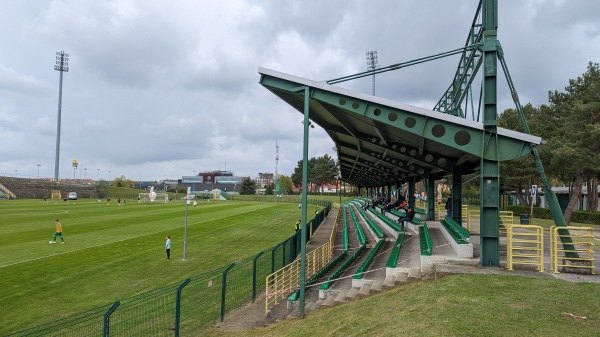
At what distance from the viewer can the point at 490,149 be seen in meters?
10.5

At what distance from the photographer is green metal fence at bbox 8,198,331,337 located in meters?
9.13

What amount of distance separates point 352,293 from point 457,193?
8.18m

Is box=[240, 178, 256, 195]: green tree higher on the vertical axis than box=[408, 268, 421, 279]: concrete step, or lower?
higher

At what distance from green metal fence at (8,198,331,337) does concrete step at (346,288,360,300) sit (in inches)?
103

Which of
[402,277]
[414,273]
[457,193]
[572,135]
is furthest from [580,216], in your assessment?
[402,277]

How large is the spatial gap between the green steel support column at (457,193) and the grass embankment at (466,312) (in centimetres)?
720

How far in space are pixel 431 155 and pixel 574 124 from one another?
23.5 meters

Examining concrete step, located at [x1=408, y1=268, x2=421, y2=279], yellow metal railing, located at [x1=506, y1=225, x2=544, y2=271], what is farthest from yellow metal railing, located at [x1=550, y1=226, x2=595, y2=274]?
concrete step, located at [x1=408, y1=268, x2=421, y2=279]

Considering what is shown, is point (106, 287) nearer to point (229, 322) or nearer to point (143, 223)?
point (229, 322)

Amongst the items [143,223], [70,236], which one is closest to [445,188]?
[143,223]

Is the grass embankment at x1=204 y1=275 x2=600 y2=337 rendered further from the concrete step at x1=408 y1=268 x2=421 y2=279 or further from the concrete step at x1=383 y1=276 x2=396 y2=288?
the concrete step at x1=408 y1=268 x2=421 y2=279

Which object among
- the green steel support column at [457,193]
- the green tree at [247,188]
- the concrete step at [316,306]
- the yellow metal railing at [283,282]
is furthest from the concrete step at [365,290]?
the green tree at [247,188]

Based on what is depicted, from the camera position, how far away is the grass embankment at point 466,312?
6.02 meters

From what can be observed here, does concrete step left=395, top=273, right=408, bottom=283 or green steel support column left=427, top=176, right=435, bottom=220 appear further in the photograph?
green steel support column left=427, top=176, right=435, bottom=220
